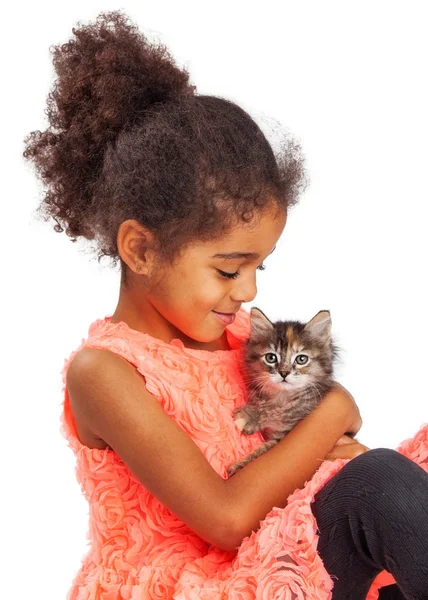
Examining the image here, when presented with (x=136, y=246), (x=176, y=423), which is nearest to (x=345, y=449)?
(x=176, y=423)

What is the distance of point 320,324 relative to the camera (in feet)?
7.02

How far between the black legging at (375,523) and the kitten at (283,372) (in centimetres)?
28

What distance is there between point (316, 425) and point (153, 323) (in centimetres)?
45

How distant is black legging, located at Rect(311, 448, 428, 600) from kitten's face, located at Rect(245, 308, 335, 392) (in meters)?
0.34

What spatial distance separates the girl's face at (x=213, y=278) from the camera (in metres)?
1.92

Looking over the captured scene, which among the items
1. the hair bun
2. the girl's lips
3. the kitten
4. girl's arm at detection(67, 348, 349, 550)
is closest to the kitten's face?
the kitten

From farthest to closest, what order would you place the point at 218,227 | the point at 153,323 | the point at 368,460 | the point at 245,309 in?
the point at 245,309 < the point at 153,323 < the point at 218,227 < the point at 368,460

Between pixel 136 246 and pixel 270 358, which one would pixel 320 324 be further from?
pixel 136 246

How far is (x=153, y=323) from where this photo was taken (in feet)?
6.76

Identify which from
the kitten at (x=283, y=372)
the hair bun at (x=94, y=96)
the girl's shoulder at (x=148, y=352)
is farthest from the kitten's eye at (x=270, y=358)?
the hair bun at (x=94, y=96)

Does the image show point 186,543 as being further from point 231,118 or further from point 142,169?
point 231,118

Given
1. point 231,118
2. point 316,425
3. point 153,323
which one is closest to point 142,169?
point 231,118

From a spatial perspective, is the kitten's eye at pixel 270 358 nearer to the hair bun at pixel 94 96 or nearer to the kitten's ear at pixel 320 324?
the kitten's ear at pixel 320 324

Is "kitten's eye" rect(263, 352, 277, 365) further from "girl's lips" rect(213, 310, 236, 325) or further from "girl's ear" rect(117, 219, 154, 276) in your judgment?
"girl's ear" rect(117, 219, 154, 276)
